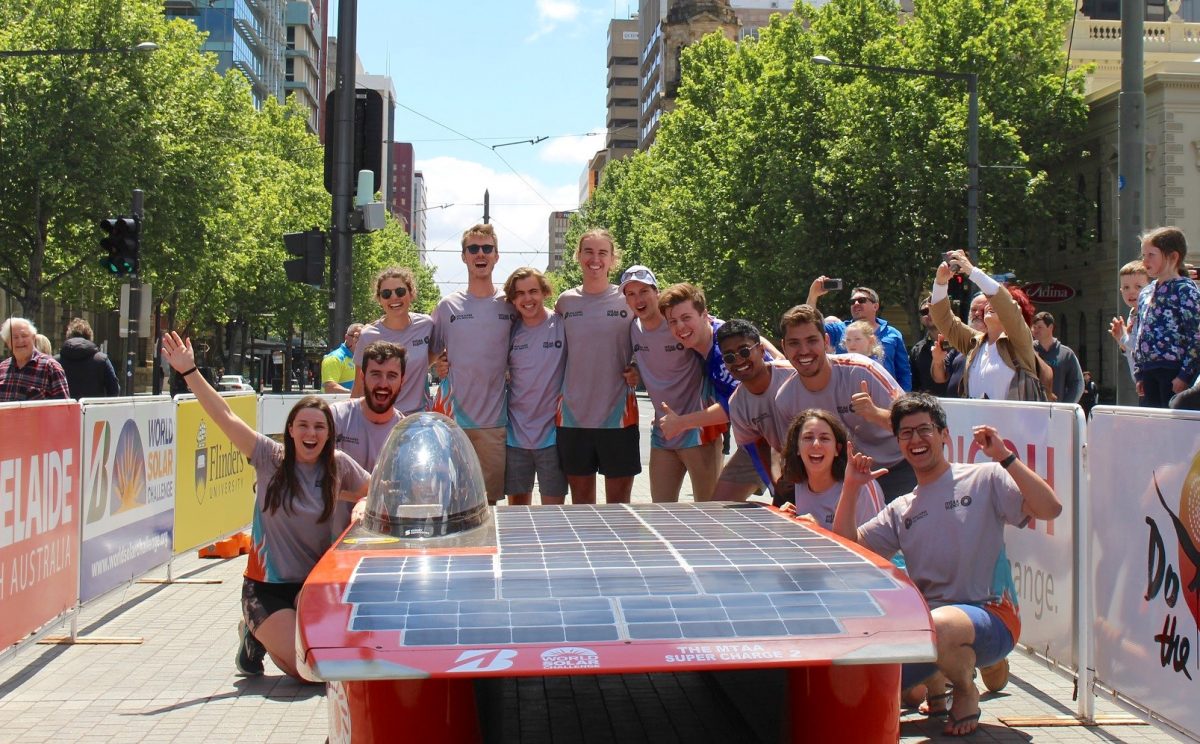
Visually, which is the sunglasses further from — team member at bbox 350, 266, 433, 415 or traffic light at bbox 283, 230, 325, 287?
traffic light at bbox 283, 230, 325, 287

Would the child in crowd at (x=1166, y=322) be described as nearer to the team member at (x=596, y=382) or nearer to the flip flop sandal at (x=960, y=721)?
the team member at (x=596, y=382)

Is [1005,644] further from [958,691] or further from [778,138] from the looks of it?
[778,138]

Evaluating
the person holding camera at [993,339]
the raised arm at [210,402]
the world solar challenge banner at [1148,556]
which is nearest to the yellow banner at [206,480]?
the raised arm at [210,402]

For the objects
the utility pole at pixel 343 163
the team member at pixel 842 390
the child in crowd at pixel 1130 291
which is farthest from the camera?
the utility pole at pixel 343 163

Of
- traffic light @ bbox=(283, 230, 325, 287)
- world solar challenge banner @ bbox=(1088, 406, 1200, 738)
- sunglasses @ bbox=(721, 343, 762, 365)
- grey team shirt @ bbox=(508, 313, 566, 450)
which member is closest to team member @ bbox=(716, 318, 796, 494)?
sunglasses @ bbox=(721, 343, 762, 365)

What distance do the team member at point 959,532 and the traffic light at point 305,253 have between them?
30.7 feet

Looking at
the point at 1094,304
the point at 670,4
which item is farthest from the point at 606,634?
the point at 670,4

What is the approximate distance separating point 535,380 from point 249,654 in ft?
6.76

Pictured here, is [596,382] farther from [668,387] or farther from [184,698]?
[184,698]

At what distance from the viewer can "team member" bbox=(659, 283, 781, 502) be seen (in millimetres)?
6729

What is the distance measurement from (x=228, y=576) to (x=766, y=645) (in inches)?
280

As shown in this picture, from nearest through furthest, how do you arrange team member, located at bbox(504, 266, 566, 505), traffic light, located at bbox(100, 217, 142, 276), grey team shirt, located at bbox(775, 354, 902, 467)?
grey team shirt, located at bbox(775, 354, 902, 467), team member, located at bbox(504, 266, 566, 505), traffic light, located at bbox(100, 217, 142, 276)

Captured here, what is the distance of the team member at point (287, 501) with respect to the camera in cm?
616

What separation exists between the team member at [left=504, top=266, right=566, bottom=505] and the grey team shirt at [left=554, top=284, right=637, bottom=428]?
77mm
